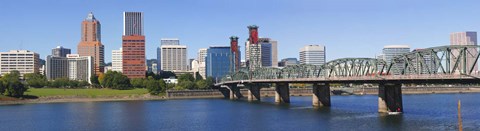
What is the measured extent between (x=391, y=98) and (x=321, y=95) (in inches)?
1356

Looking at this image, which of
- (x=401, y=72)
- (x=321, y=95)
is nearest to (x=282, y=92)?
(x=321, y=95)

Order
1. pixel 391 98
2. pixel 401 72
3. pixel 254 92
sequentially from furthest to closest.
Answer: pixel 254 92, pixel 391 98, pixel 401 72

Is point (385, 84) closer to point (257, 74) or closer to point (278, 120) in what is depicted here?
point (278, 120)

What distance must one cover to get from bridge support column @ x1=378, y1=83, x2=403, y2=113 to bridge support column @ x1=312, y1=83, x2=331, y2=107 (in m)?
31.6

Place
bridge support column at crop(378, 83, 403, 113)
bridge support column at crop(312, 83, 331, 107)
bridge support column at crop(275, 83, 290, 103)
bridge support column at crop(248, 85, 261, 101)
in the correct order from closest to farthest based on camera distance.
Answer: bridge support column at crop(378, 83, 403, 113), bridge support column at crop(312, 83, 331, 107), bridge support column at crop(275, 83, 290, 103), bridge support column at crop(248, 85, 261, 101)

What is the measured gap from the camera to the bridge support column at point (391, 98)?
101m

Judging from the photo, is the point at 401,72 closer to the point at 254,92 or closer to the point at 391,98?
the point at 391,98

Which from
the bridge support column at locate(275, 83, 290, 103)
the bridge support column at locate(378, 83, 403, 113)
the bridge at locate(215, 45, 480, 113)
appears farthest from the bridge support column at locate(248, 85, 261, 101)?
the bridge support column at locate(378, 83, 403, 113)

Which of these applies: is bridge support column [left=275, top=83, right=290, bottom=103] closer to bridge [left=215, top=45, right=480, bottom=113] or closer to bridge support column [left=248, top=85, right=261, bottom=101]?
bridge [left=215, top=45, right=480, bottom=113]

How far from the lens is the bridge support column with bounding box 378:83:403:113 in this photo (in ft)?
330

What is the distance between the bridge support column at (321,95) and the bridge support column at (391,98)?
3160cm

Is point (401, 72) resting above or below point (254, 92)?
above

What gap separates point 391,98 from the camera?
331 feet

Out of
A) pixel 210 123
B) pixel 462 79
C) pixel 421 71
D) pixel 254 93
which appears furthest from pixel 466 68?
pixel 254 93
